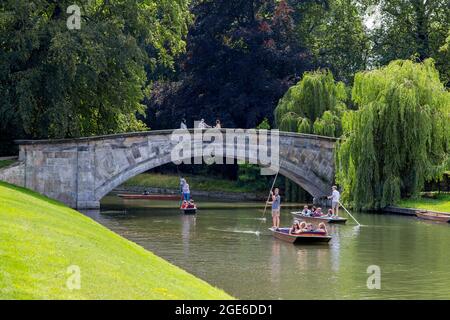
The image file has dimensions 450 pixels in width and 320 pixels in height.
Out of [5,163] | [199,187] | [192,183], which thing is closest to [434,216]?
[5,163]

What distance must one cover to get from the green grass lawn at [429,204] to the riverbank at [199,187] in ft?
51.8

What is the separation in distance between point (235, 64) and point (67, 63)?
2254 centimetres

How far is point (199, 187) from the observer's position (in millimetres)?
58688

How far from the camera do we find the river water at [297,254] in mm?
18531

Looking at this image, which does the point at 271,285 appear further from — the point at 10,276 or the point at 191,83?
the point at 191,83

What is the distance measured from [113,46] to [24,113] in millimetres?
4684

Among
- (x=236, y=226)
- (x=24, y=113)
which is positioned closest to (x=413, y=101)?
(x=236, y=226)

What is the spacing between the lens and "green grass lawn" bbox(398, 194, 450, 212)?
36.6 meters

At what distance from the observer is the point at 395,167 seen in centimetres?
3800

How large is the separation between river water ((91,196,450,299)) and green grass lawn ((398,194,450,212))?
5.50ft

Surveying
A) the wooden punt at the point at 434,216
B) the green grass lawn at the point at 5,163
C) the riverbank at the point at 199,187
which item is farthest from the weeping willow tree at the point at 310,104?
the green grass lawn at the point at 5,163

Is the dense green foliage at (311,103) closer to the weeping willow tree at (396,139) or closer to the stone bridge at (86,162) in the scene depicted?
the stone bridge at (86,162)

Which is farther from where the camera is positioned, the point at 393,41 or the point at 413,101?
the point at 393,41

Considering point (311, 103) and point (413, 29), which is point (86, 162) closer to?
point (311, 103)
